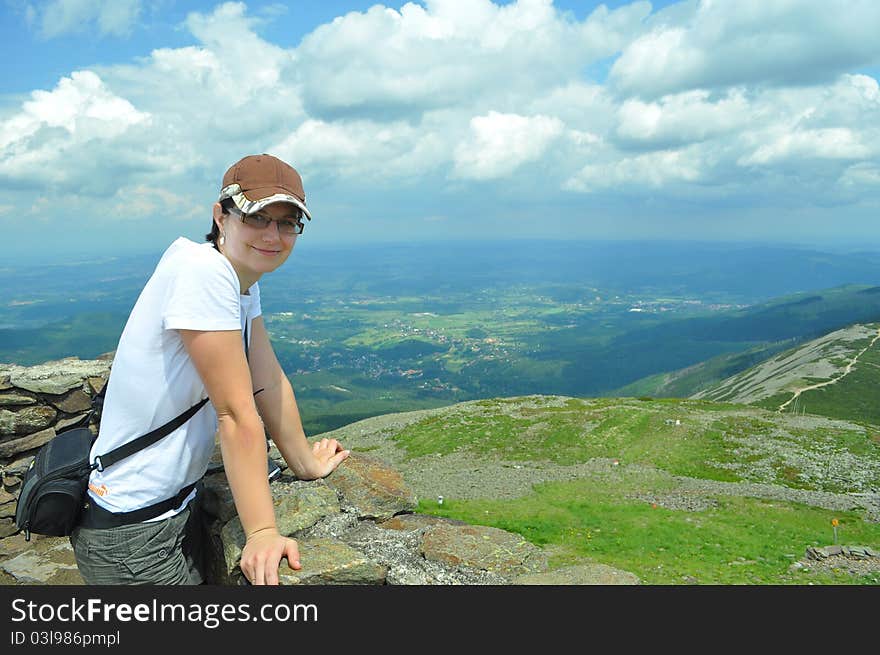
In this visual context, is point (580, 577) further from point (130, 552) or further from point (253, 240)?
point (253, 240)

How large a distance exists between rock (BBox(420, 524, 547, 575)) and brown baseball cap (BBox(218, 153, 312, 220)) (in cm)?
639

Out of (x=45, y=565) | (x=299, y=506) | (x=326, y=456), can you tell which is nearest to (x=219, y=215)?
(x=326, y=456)

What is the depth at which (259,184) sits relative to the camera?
4.56m

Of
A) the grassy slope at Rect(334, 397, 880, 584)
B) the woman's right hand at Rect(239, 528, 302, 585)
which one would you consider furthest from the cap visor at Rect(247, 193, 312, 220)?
the grassy slope at Rect(334, 397, 880, 584)

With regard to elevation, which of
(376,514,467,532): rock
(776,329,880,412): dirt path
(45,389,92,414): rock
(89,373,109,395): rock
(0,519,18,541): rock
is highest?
(89,373,109,395): rock

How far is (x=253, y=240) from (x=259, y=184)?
48 cm

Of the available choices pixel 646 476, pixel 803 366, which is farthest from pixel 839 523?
pixel 803 366

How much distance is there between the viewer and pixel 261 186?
4.55 m

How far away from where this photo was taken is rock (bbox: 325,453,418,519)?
9.50m

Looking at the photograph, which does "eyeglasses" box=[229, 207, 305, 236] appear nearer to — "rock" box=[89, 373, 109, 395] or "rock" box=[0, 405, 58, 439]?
"rock" box=[89, 373, 109, 395]

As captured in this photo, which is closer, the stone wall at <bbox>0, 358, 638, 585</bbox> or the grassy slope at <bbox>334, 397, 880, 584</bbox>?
the stone wall at <bbox>0, 358, 638, 585</bbox>
